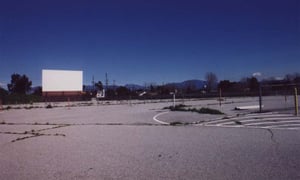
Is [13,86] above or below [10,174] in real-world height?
above

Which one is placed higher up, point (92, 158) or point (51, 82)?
point (51, 82)

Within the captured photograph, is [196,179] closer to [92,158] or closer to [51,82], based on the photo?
[92,158]

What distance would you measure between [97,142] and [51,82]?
5419 cm

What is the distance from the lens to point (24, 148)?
23.6ft

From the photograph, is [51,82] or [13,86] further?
[13,86]

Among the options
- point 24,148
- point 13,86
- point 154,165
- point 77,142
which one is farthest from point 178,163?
point 13,86

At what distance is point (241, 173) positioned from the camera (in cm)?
451

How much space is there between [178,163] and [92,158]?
1.93 m

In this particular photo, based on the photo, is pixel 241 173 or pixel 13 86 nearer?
pixel 241 173

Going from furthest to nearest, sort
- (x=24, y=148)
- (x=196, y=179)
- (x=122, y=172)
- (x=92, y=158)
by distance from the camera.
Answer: (x=24, y=148), (x=92, y=158), (x=122, y=172), (x=196, y=179)

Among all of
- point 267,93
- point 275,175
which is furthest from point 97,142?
point 267,93

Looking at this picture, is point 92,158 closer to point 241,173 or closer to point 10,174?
point 10,174

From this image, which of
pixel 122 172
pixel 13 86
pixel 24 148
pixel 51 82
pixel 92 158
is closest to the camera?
pixel 122 172

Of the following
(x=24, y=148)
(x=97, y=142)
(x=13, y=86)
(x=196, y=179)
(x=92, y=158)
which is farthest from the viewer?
(x=13, y=86)
